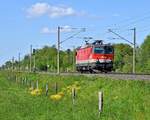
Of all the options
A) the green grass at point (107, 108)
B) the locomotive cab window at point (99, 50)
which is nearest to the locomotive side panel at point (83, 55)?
the locomotive cab window at point (99, 50)

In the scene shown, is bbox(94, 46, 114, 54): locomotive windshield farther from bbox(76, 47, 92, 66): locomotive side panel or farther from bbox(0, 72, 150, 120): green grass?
bbox(0, 72, 150, 120): green grass

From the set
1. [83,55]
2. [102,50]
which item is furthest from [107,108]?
[83,55]

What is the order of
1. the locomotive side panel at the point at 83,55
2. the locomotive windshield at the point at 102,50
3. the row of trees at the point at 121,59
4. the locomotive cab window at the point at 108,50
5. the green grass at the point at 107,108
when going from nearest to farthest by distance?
the green grass at the point at 107,108, the locomotive windshield at the point at 102,50, the locomotive cab window at the point at 108,50, the locomotive side panel at the point at 83,55, the row of trees at the point at 121,59

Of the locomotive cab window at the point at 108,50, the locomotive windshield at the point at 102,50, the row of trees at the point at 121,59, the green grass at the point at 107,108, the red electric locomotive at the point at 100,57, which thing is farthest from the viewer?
the row of trees at the point at 121,59

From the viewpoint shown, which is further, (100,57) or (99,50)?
(99,50)

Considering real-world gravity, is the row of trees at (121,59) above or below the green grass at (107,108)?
above

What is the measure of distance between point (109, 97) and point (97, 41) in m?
36.7

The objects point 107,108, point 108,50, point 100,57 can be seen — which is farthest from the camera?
point 108,50

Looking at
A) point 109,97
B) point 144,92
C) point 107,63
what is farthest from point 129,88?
point 107,63

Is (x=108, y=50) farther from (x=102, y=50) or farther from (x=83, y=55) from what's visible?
(x=83, y=55)

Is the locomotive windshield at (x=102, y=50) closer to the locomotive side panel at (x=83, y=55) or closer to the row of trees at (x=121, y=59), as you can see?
the locomotive side panel at (x=83, y=55)

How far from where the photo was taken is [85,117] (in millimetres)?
21812

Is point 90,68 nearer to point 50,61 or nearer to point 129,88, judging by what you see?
point 129,88

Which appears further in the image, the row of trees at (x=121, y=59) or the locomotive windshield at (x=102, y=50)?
the row of trees at (x=121, y=59)
